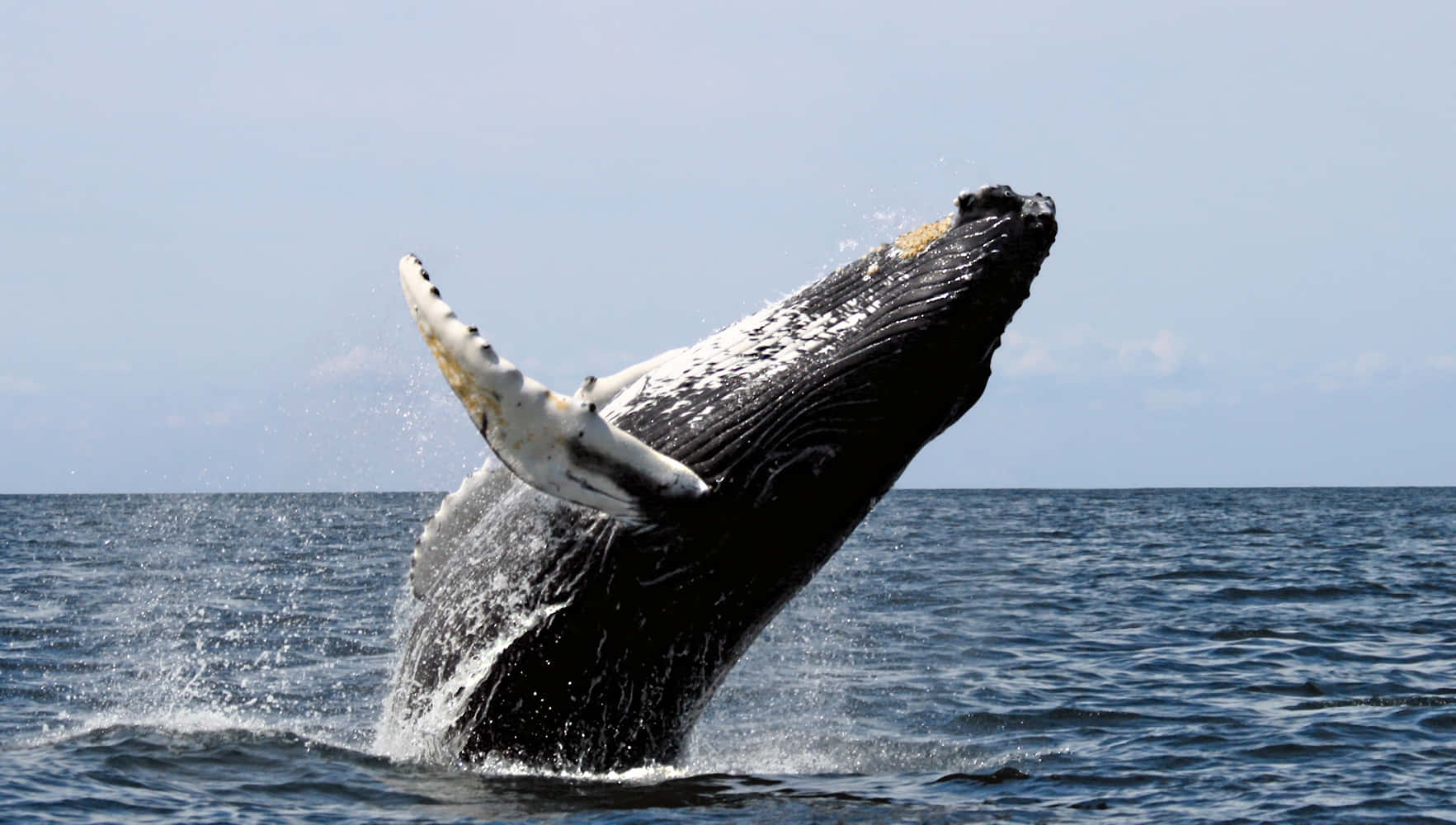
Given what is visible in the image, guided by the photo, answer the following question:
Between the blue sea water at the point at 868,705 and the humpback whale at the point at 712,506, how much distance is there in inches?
18.8

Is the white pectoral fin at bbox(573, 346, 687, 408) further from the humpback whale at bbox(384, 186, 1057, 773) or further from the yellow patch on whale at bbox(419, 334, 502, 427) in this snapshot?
the yellow patch on whale at bbox(419, 334, 502, 427)

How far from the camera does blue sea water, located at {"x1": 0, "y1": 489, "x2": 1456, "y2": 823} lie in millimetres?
8164

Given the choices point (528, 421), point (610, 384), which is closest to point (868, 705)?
point (610, 384)

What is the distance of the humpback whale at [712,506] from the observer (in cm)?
745

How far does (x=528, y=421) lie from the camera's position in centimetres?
648

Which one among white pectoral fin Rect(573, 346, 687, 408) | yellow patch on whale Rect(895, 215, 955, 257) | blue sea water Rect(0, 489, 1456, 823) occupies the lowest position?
blue sea water Rect(0, 489, 1456, 823)

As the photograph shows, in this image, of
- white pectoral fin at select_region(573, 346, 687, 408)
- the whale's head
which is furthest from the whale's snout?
white pectoral fin at select_region(573, 346, 687, 408)

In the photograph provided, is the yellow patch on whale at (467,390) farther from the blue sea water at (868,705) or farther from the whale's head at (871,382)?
the blue sea water at (868,705)

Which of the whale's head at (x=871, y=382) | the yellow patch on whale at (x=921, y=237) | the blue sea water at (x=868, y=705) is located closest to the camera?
the whale's head at (x=871, y=382)

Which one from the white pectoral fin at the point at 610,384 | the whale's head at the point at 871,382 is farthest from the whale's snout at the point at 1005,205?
the white pectoral fin at the point at 610,384

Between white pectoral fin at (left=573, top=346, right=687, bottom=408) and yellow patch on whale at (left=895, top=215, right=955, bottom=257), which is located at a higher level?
yellow patch on whale at (left=895, top=215, right=955, bottom=257)

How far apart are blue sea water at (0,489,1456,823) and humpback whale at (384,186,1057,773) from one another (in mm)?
479

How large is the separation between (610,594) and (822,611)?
46.4 ft

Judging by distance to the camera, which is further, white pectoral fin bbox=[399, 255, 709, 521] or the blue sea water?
the blue sea water
